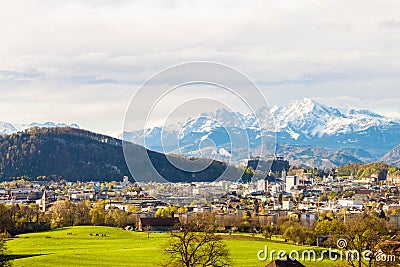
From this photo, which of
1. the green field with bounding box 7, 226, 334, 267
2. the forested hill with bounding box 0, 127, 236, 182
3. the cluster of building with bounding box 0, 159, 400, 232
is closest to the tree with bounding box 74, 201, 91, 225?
the cluster of building with bounding box 0, 159, 400, 232

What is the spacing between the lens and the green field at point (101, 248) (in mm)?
37031

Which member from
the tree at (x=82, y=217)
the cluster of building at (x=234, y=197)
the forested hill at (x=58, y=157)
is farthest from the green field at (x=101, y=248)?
the forested hill at (x=58, y=157)

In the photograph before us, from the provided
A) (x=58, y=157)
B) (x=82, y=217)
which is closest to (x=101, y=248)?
(x=82, y=217)

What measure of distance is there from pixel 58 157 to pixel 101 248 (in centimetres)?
11268

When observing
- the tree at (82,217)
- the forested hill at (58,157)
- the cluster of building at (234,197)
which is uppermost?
the forested hill at (58,157)

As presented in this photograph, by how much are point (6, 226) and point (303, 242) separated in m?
23.2

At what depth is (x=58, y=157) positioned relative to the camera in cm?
15488

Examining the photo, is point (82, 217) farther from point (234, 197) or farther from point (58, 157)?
point (58, 157)

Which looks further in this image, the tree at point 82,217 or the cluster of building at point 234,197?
the cluster of building at point 234,197

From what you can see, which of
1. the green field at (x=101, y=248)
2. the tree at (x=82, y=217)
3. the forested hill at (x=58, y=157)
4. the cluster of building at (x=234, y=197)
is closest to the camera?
the green field at (x=101, y=248)

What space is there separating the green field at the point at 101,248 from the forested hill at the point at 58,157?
92.8m

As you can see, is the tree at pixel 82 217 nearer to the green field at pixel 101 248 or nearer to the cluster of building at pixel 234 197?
the cluster of building at pixel 234 197

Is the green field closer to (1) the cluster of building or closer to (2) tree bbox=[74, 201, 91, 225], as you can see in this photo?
(2) tree bbox=[74, 201, 91, 225]

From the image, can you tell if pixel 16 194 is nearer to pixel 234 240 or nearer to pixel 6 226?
pixel 6 226
